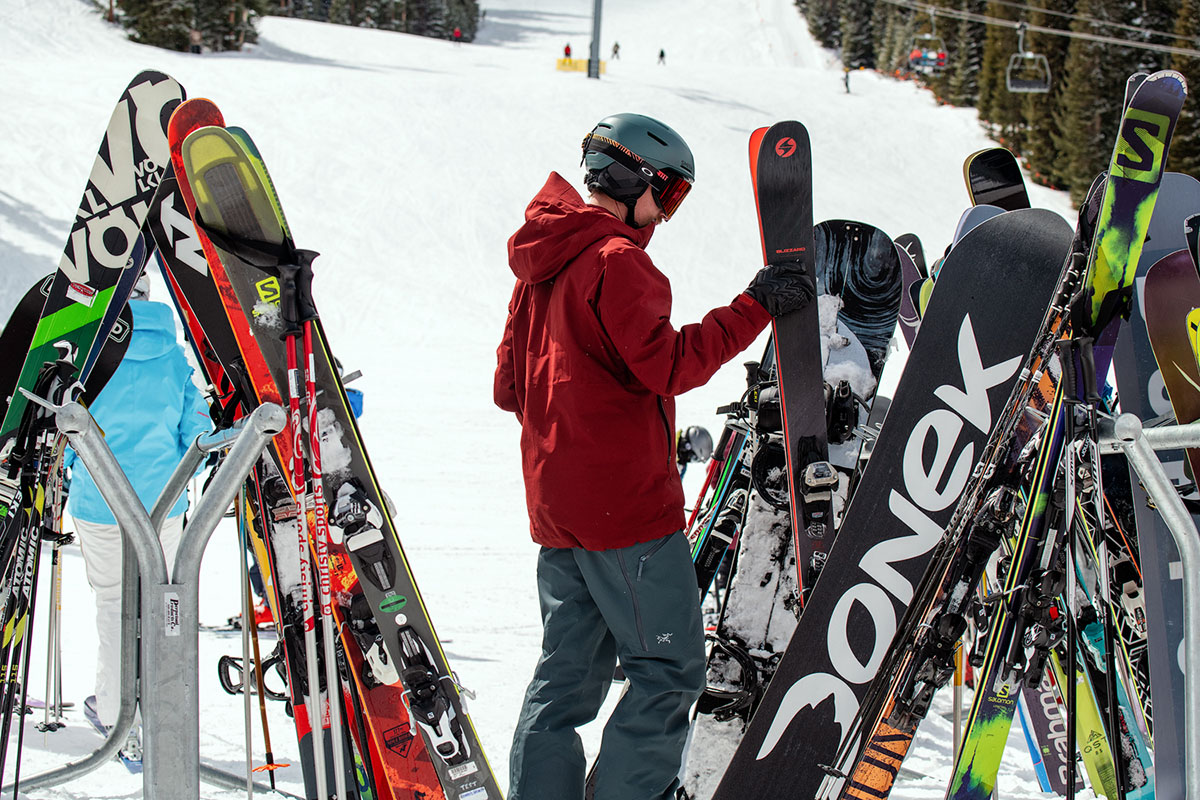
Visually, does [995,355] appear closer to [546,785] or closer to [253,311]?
[546,785]

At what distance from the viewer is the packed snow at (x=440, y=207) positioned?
4.08 meters

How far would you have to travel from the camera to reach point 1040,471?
2.32 m

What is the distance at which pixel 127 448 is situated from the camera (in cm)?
332

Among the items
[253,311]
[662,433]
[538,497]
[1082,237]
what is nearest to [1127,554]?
[1082,237]

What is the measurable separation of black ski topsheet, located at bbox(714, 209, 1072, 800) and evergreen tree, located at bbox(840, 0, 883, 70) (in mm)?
46807

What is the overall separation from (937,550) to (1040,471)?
0.36 meters

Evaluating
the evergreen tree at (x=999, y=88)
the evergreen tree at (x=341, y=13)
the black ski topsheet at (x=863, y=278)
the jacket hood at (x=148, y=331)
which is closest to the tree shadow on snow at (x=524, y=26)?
the evergreen tree at (x=341, y=13)

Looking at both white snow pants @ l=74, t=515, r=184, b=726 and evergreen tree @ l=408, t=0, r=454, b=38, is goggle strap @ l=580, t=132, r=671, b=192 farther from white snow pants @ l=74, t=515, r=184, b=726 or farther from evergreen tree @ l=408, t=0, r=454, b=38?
evergreen tree @ l=408, t=0, r=454, b=38

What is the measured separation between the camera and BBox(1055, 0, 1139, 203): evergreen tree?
2642cm

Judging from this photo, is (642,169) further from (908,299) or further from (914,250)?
(914,250)

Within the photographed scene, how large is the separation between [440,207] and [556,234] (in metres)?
16.3

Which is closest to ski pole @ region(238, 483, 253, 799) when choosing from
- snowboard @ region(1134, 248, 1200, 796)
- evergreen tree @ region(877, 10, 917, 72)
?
snowboard @ region(1134, 248, 1200, 796)

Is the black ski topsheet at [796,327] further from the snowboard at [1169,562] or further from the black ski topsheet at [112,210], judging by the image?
the black ski topsheet at [112,210]

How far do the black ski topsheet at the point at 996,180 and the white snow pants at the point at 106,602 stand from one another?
3231mm
